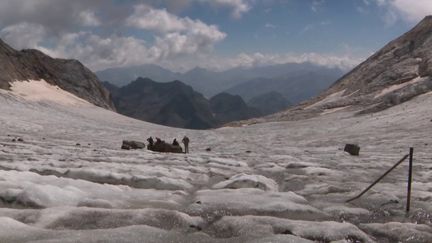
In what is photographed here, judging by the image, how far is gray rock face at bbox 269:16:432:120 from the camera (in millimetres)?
66062

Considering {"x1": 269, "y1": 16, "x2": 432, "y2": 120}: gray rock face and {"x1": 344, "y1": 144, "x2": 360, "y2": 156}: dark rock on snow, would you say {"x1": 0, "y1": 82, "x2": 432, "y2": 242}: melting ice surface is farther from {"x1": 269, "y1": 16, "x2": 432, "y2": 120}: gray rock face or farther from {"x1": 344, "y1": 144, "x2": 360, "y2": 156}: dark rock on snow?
{"x1": 269, "y1": 16, "x2": 432, "y2": 120}: gray rock face

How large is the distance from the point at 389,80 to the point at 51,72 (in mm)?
72330

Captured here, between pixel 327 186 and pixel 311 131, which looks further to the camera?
pixel 311 131

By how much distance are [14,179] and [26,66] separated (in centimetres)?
9139

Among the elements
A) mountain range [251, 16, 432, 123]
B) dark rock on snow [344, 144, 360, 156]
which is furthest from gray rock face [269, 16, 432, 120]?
dark rock on snow [344, 144, 360, 156]

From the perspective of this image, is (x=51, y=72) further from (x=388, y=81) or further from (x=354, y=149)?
(x=354, y=149)

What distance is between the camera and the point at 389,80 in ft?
269

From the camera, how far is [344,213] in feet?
43.7

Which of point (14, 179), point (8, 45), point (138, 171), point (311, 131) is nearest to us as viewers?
point (14, 179)

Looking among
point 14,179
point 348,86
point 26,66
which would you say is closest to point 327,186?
point 14,179

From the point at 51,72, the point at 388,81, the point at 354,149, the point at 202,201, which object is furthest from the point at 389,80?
the point at 202,201

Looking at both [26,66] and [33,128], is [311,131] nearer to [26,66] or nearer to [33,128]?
[33,128]

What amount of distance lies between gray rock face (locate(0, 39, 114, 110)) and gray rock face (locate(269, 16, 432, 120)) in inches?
1801

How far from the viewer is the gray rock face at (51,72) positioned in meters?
89.9
